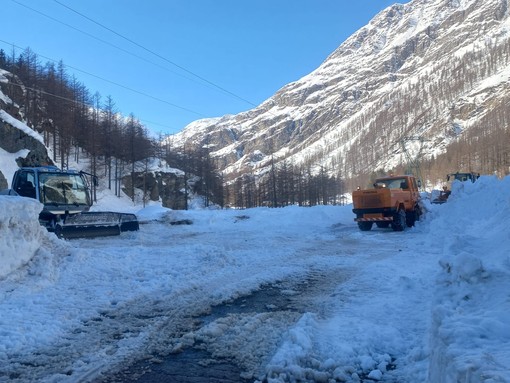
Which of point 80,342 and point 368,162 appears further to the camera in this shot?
point 368,162

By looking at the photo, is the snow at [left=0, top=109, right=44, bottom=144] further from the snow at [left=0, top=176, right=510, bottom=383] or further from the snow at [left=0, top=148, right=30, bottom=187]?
the snow at [left=0, top=176, right=510, bottom=383]

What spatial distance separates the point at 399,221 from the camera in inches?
859

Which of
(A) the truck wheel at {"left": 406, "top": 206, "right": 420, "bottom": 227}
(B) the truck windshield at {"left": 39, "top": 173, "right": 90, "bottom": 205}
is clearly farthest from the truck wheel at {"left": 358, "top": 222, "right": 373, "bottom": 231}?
(B) the truck windshield at {"left": 39, "top": 173, "right": 90, "bottom": 205}

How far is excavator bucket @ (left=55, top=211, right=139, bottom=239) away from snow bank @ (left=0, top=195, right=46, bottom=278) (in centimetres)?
661

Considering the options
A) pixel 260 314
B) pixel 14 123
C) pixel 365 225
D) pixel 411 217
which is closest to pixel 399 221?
pixel 365 225

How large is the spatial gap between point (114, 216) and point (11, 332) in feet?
42.7

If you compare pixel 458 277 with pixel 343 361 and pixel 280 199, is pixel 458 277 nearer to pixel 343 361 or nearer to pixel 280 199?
pixel 343 361

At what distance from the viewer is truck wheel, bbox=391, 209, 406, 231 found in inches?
854

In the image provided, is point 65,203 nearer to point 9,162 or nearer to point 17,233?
point 17,233

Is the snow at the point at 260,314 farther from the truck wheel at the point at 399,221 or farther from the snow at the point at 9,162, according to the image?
the snow at the point at 9,162

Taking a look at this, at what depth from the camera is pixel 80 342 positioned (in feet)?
19.0

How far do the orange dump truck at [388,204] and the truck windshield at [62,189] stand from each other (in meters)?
12.5

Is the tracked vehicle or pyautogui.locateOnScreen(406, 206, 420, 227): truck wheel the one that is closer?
the tracked vehicle

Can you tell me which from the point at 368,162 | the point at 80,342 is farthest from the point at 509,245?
the point at 368,162
